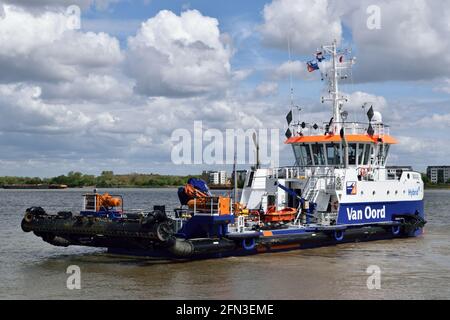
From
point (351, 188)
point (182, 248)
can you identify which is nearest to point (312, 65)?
point (351, 188)

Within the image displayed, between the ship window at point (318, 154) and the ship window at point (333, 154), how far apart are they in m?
0.24

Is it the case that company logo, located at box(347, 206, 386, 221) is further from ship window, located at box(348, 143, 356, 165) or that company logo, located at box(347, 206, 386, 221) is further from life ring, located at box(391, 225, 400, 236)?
ship window, located at box(348, 143, 356, 165)

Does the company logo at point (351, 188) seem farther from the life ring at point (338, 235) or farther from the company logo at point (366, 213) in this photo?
the life ring at point (338, 235)

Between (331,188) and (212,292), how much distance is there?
28.2 feet

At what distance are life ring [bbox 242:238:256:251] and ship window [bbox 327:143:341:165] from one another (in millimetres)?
6227

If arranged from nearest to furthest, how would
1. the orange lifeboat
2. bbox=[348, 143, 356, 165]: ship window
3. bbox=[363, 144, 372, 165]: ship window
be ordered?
the orange lifeboat
bbox=[348, 143, 356, 165]: ship window
bbox=[363, 144, 372, 165]: ship window

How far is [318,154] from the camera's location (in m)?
23.0

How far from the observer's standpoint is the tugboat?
16828mm

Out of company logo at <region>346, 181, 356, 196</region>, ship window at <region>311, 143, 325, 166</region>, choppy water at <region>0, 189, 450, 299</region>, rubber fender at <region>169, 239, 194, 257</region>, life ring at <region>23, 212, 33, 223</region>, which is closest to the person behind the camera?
choppy water at <region>0, 189, 450, 299</region>

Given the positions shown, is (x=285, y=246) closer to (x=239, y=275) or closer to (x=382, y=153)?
(x=239, y=275)

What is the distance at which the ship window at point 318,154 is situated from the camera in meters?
23.0

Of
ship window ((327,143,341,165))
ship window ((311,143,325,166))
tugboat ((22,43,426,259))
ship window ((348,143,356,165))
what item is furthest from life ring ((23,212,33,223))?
ship window ((348,143,356,165))
